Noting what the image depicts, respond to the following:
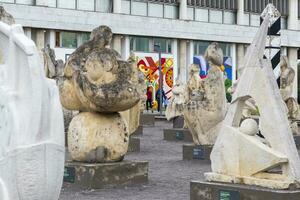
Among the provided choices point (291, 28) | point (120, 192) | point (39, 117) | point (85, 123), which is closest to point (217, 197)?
point (120, 192)

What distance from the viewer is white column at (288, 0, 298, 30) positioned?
62.0 metres

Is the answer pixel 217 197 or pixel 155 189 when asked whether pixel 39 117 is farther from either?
pixel 155 189

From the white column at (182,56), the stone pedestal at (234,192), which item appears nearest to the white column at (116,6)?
the white column at (182,56)

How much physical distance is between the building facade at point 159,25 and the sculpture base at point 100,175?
31213 millimetres

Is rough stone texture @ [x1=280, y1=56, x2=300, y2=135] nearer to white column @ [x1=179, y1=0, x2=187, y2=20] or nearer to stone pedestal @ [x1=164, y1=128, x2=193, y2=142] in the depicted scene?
stone pedestal @ [x1=164, y1=128, x2=193, y2=142]

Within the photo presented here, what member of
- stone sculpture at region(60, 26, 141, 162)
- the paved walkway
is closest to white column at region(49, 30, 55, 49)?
the paved walkway

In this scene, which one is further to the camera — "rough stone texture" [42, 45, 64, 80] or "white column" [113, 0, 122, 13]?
"white column" [113, 0, 122, 13]

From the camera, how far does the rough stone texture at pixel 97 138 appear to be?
12352 millimetres

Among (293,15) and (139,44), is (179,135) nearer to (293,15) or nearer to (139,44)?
(139,44)

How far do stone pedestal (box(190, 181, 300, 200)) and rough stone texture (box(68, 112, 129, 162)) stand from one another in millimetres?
2488

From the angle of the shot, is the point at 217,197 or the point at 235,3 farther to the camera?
the point at 235,3

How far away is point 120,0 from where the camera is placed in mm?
49938

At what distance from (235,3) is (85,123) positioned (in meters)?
46.7

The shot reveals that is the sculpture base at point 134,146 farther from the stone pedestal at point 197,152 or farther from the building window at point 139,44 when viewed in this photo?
the building window at point 139,44
